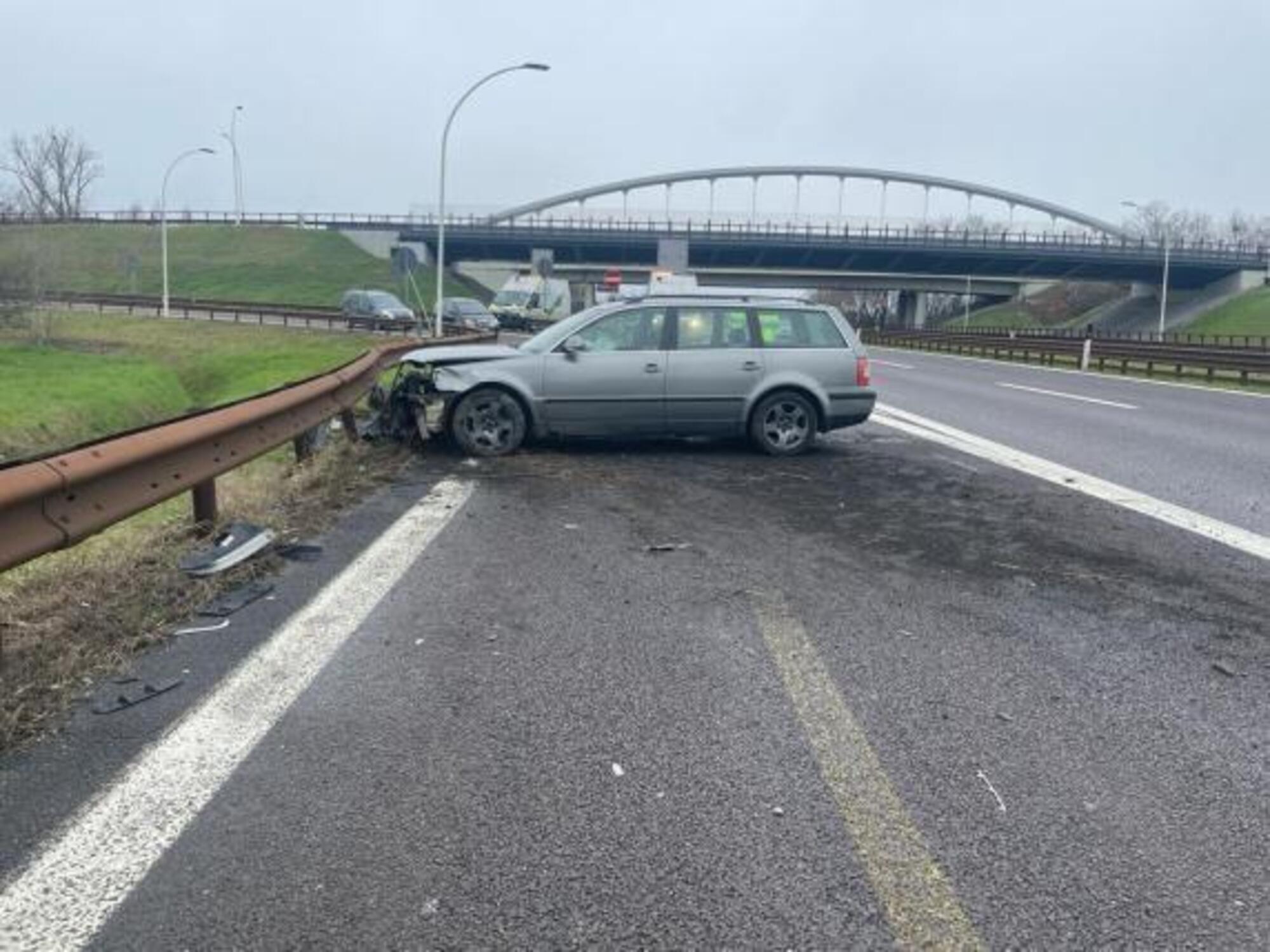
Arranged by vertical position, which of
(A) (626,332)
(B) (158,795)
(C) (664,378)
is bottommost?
(B) (158,795)

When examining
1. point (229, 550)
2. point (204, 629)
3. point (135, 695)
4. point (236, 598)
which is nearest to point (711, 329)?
point (229, 550)

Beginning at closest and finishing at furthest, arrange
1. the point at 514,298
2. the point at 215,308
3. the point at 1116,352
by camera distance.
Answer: the point at 1116,352, the point at 514,298, the point at 215,308

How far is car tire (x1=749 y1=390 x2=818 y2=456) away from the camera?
445 inches

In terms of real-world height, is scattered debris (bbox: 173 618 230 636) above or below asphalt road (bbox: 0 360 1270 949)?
above

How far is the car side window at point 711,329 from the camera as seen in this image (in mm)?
11188

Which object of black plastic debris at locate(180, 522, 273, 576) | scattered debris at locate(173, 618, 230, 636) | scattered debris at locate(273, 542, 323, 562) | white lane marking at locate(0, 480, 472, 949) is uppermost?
black plastic debris at locate(180, 522, 273, 576)

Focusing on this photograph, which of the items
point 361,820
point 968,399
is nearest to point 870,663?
point 361,820

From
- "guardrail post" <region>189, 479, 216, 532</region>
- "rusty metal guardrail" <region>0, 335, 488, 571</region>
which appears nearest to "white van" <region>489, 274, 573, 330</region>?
"rusty metal guardrail" <region>0, 335, 488, 571</region>

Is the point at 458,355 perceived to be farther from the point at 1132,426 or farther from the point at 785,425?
the point at 1132,426

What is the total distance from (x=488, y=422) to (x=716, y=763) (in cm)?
747

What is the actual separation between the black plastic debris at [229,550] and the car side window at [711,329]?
5.54 metres

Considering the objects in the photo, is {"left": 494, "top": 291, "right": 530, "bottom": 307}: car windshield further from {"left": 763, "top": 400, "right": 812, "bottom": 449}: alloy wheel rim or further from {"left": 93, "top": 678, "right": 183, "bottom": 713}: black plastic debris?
{"left": 93, "top": 678, "right": 183, "bottom": 713}: black plastic debris

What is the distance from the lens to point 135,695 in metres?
4.15

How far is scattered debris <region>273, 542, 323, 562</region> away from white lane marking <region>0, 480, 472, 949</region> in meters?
0.89
